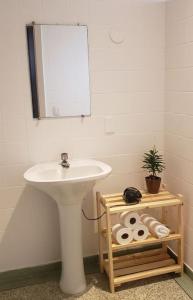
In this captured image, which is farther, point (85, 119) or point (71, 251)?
point (85, 119)

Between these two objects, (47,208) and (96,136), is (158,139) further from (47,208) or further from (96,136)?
(47,208)

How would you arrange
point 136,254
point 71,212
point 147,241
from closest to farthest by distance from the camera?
1. point 71,212
2. point 147,241
3. point 136,254

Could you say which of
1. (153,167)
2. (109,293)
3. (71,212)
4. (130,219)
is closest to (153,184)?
(153,167)

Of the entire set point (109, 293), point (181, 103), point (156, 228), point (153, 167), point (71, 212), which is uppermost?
point (181, 103)

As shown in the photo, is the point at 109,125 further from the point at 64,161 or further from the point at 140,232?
the point at 140,232

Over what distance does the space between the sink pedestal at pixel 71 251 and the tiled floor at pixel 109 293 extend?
0.06 metres

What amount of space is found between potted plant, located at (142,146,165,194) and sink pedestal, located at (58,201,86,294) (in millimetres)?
560

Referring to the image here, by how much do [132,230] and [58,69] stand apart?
120 cm

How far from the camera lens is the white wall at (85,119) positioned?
2.13 m

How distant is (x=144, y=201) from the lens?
2193 mm

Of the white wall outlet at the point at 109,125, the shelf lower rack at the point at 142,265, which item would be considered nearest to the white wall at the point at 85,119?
the white wall outlet at the point at 109,125

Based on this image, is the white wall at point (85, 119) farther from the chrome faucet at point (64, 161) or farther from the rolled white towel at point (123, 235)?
the rolled white towel at point (123, 235)

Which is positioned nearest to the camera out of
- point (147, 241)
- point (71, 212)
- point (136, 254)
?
point (71, 212)

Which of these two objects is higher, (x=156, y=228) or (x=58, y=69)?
(x=58, y=69)
